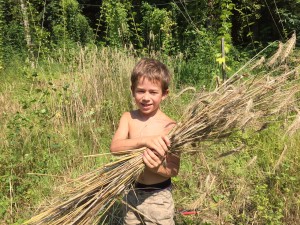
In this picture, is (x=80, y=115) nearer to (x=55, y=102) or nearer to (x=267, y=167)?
(x=55, y=102)

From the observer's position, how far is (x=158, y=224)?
1.72 meters

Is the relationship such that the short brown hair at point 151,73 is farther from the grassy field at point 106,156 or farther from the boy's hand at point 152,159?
the boy's hand at point 152,159

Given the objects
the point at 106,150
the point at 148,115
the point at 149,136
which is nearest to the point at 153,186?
the point at 149,136

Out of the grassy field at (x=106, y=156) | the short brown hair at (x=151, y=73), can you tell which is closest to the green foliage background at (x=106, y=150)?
the grassy field at (x=106, y=156)

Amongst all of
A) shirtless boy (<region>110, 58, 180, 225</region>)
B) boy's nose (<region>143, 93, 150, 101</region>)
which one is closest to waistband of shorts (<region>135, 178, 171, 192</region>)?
shirtless boy (<region>110, 58, 180, 225</region>)

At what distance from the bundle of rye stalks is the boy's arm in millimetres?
36

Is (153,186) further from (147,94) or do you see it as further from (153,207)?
(147,94)

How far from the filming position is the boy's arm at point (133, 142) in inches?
56.3

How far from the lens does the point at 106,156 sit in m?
2.64

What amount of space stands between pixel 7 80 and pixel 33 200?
295 cm

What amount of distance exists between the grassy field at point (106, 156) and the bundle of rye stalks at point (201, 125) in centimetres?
11

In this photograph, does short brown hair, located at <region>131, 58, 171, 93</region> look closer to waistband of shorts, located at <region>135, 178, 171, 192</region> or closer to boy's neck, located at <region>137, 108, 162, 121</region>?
boy's neck, located at <region>137, 108, 162, 121</region>

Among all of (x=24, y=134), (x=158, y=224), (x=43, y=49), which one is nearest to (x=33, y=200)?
(x=24, y=134)

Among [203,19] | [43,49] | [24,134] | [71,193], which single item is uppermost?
[203,19]
